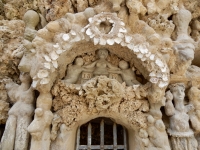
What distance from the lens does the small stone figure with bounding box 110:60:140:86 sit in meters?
1.83

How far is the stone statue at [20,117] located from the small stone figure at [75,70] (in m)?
0.38

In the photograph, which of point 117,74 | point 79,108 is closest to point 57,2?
point 117,74

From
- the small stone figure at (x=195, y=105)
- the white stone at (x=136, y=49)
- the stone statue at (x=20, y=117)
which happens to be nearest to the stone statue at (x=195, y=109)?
the small stone figure at (x=195, y=105)

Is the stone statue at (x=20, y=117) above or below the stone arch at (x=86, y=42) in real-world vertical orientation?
below

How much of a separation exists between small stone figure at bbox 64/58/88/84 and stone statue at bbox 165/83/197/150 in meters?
0.91

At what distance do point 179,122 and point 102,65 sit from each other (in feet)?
2.95

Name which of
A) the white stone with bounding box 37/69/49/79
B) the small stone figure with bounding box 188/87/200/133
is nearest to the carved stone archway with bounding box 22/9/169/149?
the white stone with bounding box 37/69/49/79

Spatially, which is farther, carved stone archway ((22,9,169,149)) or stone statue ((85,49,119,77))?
stone statue ((85,49,119,77))

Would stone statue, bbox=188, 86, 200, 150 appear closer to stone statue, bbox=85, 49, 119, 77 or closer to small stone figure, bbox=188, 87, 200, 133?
small stone figure, bbox=188, 87, 200, 133

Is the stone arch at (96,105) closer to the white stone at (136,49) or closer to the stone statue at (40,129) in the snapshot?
the stone statue at (40,129)

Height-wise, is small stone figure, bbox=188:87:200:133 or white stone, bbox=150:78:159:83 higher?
white stone, bbox=150:78:159:83

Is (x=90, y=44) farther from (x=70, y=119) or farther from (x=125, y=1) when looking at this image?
(x=70, y=119)

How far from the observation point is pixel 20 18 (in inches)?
92.0

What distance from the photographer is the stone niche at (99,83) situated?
63.0 inches
